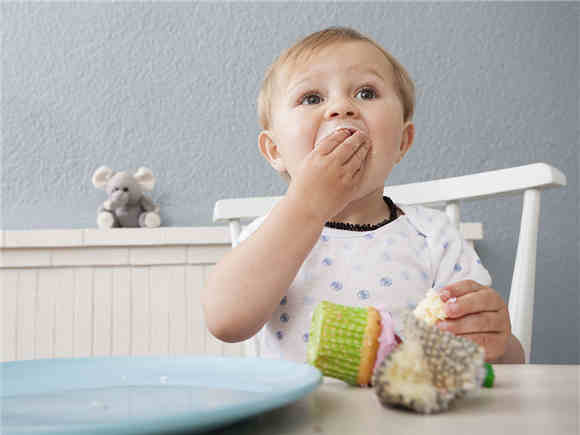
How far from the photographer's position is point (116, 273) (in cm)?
170

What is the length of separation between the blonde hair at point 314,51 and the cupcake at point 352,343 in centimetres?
57

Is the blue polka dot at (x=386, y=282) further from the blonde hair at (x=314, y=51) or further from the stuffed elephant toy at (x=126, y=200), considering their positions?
the stuffed elephant toy at (x=126, y=200)

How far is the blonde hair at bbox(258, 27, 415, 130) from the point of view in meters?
0.88

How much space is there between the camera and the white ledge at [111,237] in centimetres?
167

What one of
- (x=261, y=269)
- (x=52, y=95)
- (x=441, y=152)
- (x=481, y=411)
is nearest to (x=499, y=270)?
(x=441, y=152)

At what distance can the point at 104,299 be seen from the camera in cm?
171

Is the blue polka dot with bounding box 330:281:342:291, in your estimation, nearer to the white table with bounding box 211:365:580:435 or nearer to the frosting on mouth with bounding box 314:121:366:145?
the frosting on mouth with bounding box 314:121:366:145

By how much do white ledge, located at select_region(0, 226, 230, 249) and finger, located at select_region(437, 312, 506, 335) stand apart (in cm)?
118

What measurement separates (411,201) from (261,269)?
2.10ft

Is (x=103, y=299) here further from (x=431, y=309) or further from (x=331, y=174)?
(x=431, y=309)

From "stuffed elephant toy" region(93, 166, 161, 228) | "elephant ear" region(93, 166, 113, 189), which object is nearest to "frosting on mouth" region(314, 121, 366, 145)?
"stuffed elephant toy" region(93, 166, 161, 228)

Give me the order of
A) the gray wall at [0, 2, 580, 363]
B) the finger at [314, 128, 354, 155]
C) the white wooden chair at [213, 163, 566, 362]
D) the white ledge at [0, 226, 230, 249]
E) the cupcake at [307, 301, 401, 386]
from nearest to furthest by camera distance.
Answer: the cupcake at [307, 301, 401, 386]
the finger at [314, 128, 354, 155]
the white wooden chair at [213, 163, 566, 362]
the white ledge at [0, 226, 230, 249]
the gray wall at [0, 2, 580, 363]

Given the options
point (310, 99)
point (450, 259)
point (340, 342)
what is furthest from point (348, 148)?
point (340, 342)

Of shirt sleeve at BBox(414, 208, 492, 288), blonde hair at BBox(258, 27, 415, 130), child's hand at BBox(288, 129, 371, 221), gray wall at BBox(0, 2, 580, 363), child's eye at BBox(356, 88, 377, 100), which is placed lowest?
shirt sleeve at BBox(414, 208, 492, 288)
